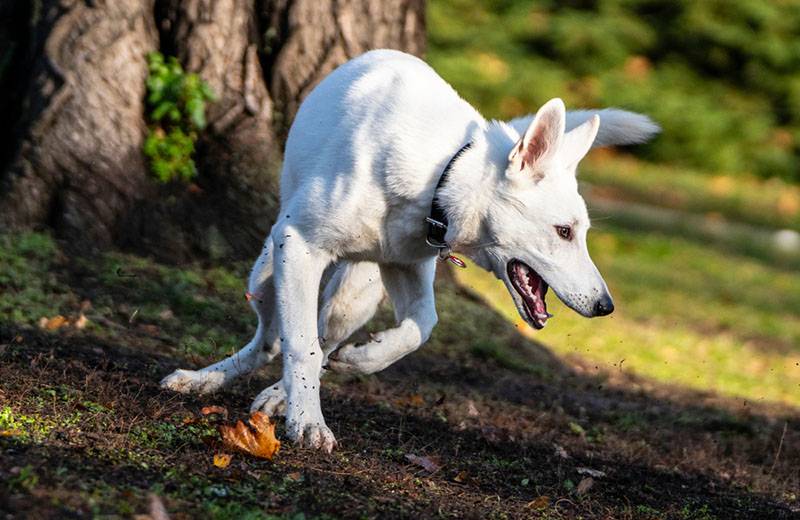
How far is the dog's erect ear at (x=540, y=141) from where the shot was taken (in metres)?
4.43

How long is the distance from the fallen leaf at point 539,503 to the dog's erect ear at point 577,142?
1316 millimetres

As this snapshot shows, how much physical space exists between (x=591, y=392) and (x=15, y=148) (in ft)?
12.4

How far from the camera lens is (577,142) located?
15.6 feet

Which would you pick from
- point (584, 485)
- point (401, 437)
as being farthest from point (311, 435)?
point (584, 485)

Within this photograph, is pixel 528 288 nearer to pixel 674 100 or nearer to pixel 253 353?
pixel 253 353

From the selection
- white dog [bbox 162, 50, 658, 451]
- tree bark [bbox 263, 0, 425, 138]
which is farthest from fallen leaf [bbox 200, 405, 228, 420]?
tree bark [bbox 263, 0, 425, 138]

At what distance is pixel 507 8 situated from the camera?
26484 millimetres

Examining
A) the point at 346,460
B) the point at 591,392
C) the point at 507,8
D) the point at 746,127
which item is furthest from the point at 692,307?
the point at 507,8

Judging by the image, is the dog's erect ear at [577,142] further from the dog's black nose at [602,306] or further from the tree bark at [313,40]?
the tree bark at [313,40]

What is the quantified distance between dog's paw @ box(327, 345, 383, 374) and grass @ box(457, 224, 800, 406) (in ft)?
9.69

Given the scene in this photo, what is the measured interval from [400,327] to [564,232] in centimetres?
88

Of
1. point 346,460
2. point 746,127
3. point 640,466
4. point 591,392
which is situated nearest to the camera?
point 346,460

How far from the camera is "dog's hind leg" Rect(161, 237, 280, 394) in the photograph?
5.31m

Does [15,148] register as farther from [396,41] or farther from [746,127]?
[746,127]
